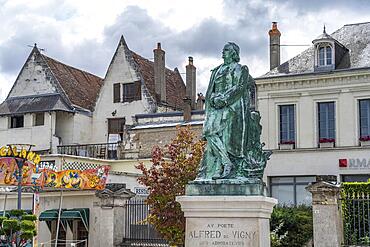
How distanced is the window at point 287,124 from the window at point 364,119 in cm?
304

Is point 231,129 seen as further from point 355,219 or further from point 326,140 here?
point 326,140

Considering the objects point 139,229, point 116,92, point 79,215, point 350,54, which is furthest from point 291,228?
point 116,92

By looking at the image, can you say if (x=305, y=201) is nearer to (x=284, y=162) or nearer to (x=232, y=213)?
(x=284, y=162)

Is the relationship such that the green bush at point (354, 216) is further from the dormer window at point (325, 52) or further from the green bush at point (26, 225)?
the dormer window at point (325, 52)

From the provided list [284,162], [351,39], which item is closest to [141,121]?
[284,162]

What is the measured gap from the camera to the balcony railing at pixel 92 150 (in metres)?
39.0

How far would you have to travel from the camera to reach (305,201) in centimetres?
3047

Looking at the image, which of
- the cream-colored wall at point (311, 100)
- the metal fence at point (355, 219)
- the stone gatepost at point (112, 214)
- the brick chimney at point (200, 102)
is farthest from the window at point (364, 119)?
the stone gatepost at point (112, 214)

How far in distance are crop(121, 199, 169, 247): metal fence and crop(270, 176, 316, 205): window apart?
9.84 metres

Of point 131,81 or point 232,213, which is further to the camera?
point 131,81

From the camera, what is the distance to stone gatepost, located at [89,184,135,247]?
21.9 metres

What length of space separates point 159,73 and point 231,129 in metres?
28.5

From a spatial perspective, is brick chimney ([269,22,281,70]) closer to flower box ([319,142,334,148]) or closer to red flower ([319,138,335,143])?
red flower ([319,138,335,143])

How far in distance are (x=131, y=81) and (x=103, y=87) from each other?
6.29 ft
